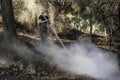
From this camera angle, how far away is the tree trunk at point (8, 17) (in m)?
12.2

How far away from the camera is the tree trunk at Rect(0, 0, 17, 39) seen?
12.2m

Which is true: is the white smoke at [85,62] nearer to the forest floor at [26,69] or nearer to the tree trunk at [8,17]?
the forest floor at [26,69]

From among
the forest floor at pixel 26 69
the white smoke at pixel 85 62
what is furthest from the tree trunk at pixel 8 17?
the white smoke at pixel 85 62

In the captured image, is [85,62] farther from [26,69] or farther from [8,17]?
[8,17]

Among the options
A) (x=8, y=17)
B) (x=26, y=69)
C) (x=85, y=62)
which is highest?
(x=8, y=17)

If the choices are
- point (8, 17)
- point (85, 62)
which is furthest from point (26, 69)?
point (85, 62)

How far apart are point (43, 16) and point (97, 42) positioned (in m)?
6.88

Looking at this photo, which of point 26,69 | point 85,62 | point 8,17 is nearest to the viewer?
point 26,69

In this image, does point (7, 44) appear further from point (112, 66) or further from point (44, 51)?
point (112, 66)

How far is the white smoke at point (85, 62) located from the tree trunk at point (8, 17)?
1.96 m

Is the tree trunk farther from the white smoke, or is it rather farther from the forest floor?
the white smoke

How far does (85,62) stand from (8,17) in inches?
130

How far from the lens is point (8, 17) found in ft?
40.3

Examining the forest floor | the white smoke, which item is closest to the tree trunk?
the forest floor
